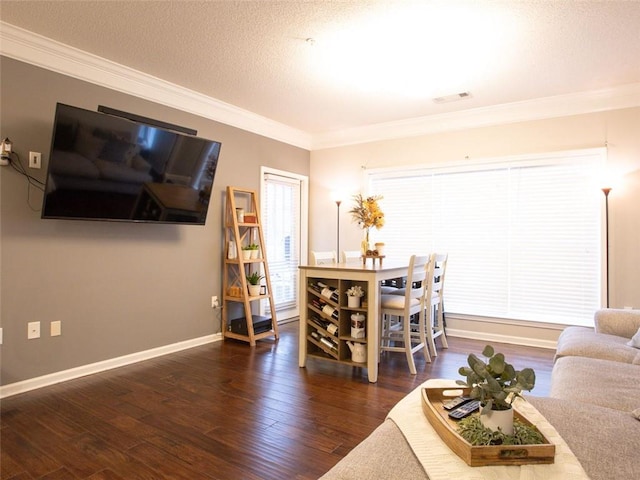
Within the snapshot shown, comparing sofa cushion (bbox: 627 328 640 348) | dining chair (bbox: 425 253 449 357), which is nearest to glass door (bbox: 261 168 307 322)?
dining chair (bbox: 425 253 449 357)

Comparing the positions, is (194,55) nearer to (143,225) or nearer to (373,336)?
(143,225)

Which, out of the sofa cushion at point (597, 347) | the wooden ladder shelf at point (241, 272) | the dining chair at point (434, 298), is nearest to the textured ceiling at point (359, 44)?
the wooden ladder shelf at point (241, 272)

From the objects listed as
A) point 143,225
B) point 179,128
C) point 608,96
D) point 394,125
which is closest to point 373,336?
point 143,225

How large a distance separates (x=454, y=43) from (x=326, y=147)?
2833 mm

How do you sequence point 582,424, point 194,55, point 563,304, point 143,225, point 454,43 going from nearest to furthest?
point 582,424, point 454,43, point 194,55, point 143,225, point 563,304

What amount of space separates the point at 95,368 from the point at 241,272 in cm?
154

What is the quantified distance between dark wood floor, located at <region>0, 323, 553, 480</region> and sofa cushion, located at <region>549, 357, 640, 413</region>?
0.87 metres

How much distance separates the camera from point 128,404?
2.73 meters

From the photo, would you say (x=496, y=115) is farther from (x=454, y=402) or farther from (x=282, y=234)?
(x=454, y=402)

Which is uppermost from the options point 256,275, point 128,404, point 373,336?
point 256,275

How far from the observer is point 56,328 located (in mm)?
3141

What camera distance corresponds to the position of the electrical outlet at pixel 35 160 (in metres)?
3.00

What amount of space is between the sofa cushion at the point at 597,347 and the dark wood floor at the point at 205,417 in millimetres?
535

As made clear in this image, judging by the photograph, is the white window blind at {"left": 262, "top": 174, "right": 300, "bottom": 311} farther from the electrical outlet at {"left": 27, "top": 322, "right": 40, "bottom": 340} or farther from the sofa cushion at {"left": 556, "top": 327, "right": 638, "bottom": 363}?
the sofa cushion at {"left": 556, "top": 327, "right": 638, "bottom": 363}
